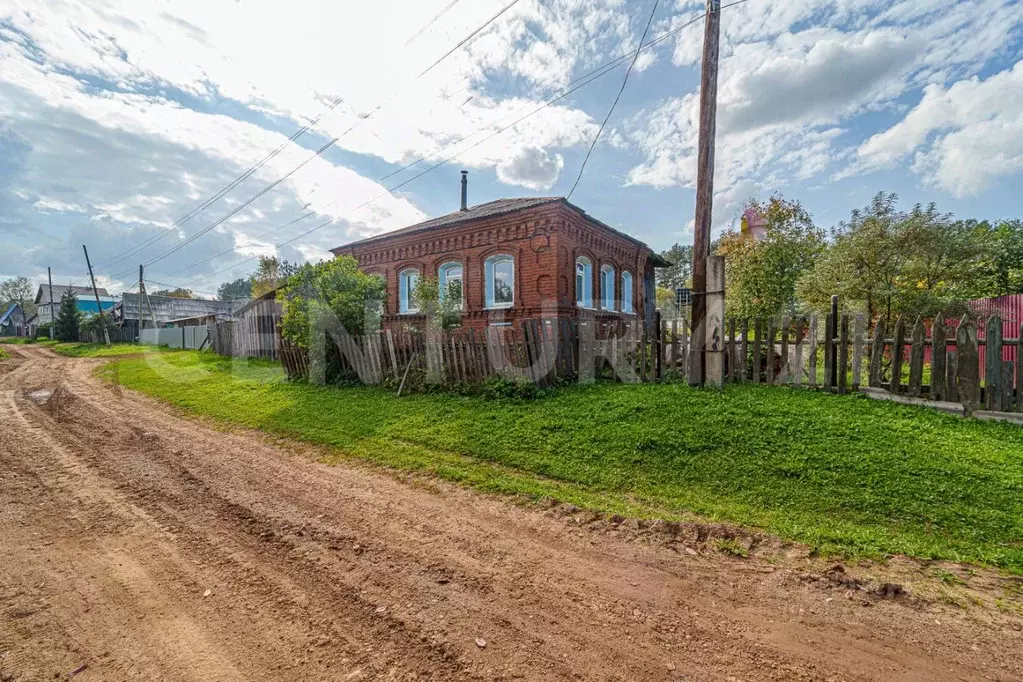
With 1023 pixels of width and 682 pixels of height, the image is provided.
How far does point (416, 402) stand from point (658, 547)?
6055 millimetres

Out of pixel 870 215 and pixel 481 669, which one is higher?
pixel 870 215

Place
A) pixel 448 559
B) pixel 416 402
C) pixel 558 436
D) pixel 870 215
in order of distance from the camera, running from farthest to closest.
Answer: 1. pixel 870 215
2. pixel 416 402
3. pixel 558 436
4. pixel 448 559

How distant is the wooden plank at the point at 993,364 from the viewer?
5621 mm

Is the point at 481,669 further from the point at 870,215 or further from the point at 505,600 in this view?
the point at 870,215

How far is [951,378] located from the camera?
593cm

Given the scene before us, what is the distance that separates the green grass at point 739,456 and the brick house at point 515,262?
700 centimetres

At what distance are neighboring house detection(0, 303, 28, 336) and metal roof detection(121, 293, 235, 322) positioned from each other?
130 feet

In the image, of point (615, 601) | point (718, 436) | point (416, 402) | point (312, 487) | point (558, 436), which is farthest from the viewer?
point (416, 402)

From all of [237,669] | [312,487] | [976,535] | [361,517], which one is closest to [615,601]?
[237,669]

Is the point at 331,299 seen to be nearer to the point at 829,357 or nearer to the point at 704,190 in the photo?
the point at 704,190

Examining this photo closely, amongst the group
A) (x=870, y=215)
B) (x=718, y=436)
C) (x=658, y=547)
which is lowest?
(x=658, y=547)

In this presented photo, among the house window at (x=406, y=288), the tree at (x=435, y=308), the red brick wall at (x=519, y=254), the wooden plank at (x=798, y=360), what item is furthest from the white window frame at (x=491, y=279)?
the wooden plank at (x=798, y=360)

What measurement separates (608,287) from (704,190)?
10007mm

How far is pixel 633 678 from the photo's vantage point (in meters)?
2.07
